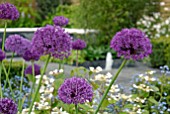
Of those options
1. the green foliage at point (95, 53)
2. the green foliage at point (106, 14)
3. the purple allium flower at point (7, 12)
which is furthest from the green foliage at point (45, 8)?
the purple allium flower at point (7, 12)

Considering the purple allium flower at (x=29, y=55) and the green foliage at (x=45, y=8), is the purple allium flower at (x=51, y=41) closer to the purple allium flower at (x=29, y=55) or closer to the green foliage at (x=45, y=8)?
the purple allium flower at (x=29, y=55)

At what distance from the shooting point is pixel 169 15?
31.9 ft

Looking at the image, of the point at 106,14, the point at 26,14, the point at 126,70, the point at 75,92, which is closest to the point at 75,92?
the point at 75,92

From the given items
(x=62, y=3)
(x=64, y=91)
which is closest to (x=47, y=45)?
(x=64, y=91)

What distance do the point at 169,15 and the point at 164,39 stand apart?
2.00 metres

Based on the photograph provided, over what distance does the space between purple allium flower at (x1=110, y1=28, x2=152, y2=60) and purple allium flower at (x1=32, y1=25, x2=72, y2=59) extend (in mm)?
166

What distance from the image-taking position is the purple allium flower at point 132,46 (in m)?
1.33

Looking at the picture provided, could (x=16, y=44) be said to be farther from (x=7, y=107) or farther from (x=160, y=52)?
(x=160, y=52)

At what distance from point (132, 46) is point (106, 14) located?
25.1 ft

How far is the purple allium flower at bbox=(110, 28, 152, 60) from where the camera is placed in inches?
52.5

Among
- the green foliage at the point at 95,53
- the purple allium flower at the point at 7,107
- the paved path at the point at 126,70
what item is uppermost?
the purple allium flower at the point at 7,107

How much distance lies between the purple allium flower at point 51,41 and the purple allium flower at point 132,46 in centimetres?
17

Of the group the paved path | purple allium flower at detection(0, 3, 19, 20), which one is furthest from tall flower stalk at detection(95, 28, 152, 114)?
the paved path

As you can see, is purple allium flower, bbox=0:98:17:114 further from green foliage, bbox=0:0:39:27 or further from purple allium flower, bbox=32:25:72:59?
green foliage, bbox=0:0:39:27
